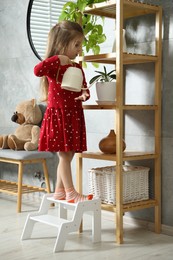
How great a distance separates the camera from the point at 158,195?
10.3 ft

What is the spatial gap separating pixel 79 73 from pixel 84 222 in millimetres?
1092

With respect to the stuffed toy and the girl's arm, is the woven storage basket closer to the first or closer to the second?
the girl's arm

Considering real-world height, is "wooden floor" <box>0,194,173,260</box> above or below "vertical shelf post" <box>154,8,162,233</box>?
below

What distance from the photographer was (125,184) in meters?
3.05

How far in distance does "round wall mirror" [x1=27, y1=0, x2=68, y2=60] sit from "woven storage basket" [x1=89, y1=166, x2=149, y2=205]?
1.41 m

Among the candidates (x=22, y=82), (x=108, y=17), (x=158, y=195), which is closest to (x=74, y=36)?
(x=108, y=17)

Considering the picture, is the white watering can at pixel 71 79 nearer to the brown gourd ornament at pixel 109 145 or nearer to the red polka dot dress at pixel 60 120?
the red polka dot dress at pixel 60 120

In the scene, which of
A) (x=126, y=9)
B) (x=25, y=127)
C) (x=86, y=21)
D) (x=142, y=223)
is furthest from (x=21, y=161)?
(x=126, y=9)

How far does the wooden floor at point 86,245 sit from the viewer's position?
2663 mm

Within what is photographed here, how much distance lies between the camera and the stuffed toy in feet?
13.0

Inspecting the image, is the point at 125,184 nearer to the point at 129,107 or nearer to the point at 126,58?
the point at 129,107

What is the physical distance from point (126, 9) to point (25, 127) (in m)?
1.39

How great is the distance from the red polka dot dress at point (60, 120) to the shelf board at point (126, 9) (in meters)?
0.44

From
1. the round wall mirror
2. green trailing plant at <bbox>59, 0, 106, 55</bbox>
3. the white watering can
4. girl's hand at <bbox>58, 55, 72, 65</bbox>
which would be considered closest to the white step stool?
the white watering can
